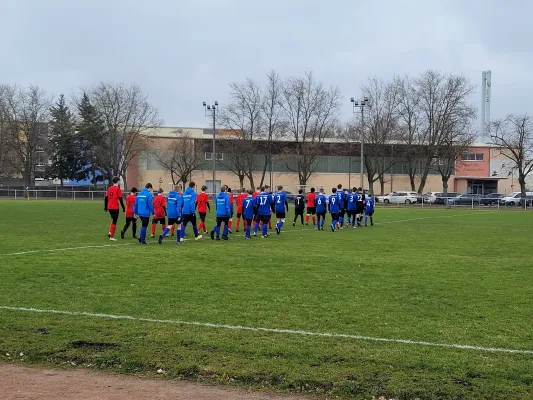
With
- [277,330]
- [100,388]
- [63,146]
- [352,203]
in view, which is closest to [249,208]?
[352,203]

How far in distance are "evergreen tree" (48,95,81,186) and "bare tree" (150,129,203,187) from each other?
11461mm

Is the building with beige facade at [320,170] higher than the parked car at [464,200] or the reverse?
higher

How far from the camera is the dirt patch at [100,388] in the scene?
4.98 m

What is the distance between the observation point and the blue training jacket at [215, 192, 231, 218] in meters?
18.5

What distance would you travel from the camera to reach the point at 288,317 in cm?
766

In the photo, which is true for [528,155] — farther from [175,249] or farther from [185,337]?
[185,337]

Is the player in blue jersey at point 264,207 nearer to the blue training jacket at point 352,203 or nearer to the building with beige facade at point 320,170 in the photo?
the blue training jacket at point 352,203

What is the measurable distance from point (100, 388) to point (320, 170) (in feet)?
240

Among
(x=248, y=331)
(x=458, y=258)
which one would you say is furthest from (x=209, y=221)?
(x=248, y=331)

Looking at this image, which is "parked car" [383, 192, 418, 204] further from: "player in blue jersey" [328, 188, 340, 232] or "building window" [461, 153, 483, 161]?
"player in blue jersey" [328, 188, 340, 232]

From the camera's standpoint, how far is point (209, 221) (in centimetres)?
2925

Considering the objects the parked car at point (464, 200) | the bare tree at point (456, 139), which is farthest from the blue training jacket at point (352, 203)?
the bare tree at point (456, 139)

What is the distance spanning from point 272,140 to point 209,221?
4639 cm

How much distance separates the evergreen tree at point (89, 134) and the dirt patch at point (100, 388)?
228 feet
